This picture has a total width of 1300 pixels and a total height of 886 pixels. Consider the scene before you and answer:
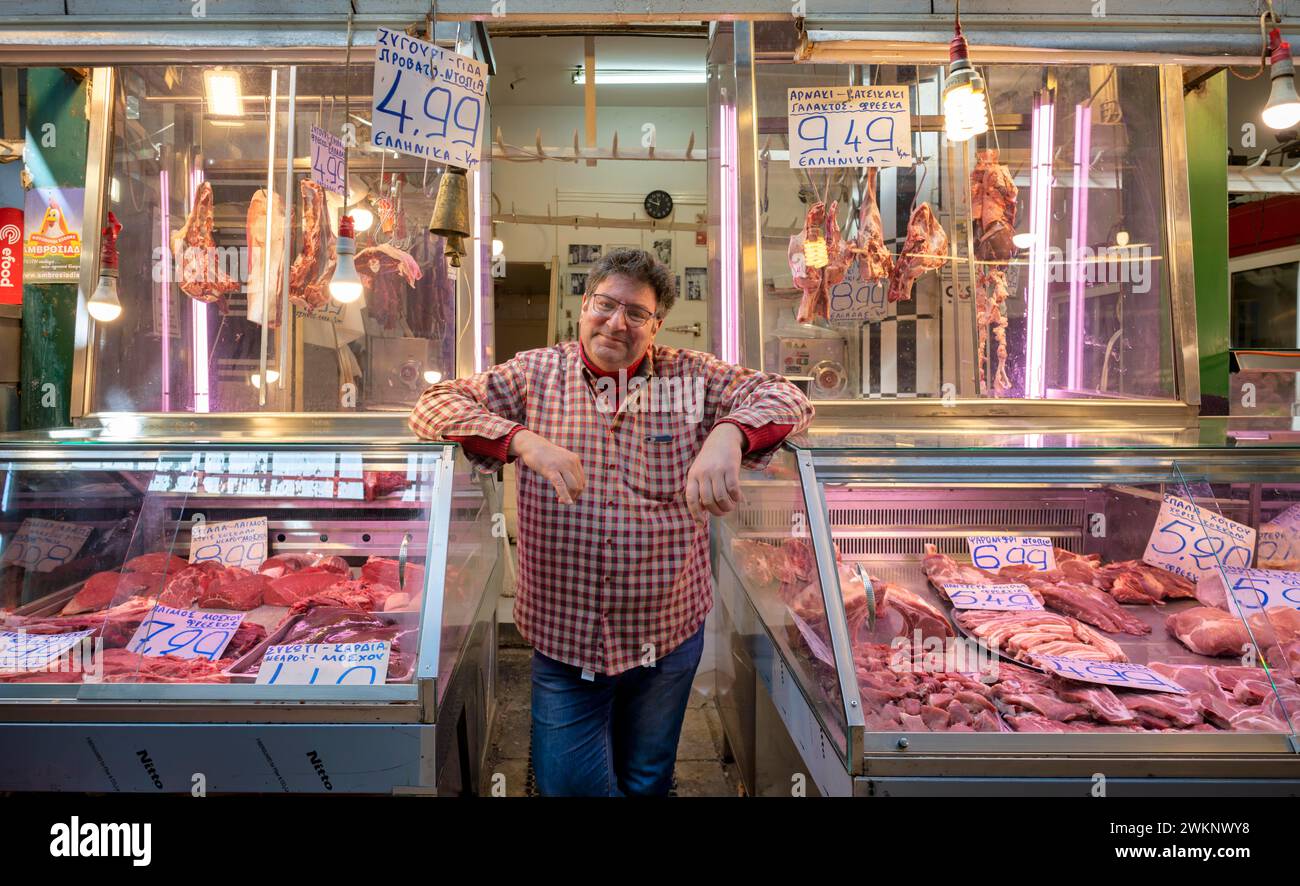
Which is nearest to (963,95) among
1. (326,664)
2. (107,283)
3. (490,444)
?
(490,444)

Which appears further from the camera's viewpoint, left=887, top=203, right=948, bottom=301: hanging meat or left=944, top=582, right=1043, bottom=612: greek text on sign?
left=887, top=203, right=948, bottom=301: hanging meat

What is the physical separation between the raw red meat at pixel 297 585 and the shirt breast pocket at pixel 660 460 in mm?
1219

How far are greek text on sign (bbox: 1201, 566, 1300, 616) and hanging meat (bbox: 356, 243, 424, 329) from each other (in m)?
3.63

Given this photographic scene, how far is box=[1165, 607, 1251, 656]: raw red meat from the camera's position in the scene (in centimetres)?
229

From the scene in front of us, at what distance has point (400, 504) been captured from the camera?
2.65 meters

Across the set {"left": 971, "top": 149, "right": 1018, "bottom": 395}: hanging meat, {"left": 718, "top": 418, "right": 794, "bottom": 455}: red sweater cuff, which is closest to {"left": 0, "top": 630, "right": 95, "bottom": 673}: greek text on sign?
{"left": 718, "top": 418, "right": 794, "bottom": 455}: red sweater cuff

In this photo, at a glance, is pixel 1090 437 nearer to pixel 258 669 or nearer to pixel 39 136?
pixel 258 669

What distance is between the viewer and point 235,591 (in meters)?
2.55

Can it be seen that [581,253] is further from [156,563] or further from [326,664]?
[326,664]

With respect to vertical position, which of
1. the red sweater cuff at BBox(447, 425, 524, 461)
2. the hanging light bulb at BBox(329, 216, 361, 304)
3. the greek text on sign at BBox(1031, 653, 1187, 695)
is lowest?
the greek text on sign at BBox(1031, 653, 1187, 695)

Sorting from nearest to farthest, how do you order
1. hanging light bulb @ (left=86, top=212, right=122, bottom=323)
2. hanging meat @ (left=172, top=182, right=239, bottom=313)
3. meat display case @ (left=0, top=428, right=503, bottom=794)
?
1. meat display case @ (left=0, top=428, right=503, bottom=794)
2. hanging light bulb @ (left=86, top=212, right=122, bottom=323)
3. hanging meat @ (left=172, top=182, right=239, bottom=313)

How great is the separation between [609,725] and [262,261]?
3007 millimetres

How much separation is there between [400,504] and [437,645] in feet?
2.47

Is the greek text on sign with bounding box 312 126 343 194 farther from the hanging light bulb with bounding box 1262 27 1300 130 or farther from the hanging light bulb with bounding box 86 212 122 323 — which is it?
the hanging light bulb with bounding box 1262 27 1300 130
